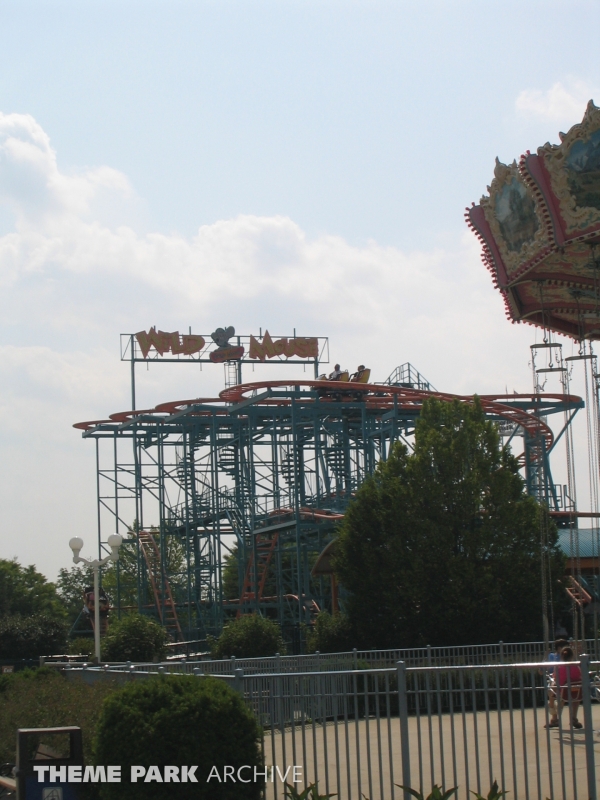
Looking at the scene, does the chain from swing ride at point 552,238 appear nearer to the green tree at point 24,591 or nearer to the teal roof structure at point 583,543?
the teal roof structure at point 583,543

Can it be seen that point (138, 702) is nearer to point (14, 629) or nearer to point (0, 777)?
point (0, 777)

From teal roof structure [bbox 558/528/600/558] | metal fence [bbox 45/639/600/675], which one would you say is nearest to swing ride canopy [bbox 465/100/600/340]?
metal fence [bbox 45/639/600/675]

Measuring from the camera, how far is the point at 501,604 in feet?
91.1

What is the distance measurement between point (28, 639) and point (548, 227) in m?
24.9

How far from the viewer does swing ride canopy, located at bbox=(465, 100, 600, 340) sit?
14.0 m

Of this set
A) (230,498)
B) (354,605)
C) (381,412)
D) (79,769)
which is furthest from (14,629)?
(79,769)

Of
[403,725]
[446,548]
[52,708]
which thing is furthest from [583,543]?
[403,725]

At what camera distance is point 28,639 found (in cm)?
3381

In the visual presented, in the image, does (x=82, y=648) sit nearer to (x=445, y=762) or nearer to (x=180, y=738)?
(x=445, y=762)

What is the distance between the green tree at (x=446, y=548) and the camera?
90.0 ft

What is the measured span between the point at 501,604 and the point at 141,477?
19.1 meters

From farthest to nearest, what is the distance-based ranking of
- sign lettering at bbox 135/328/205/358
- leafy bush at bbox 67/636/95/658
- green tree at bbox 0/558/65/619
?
green tree at bbox 0/558/65/619 → sign lettering at bbox 135/328/205/358 → leafy bush at bbox 67/636/95/658

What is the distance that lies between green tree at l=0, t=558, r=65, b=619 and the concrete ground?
186 ft

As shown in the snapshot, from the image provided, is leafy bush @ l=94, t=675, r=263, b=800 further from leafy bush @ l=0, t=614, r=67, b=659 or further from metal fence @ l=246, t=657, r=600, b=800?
leafy bush @ l=0, t=614, r=67, b=659
